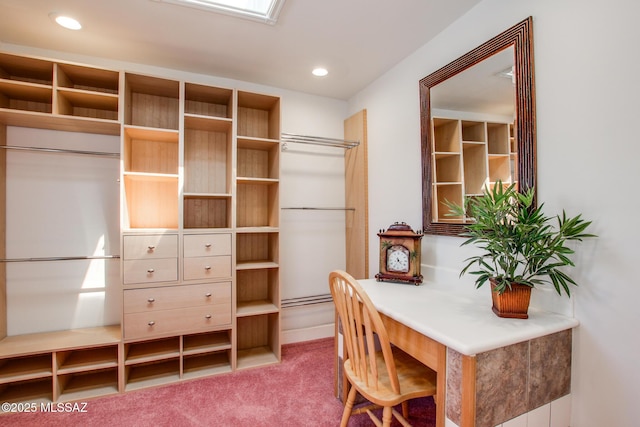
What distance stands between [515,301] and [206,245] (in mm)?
1966

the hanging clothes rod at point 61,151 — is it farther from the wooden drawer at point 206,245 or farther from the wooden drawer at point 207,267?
the wooden drawer at point 207,267

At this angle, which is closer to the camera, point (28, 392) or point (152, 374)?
point (28, 392)

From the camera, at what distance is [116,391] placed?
209cm

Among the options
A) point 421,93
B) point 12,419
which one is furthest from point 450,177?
point 12,419

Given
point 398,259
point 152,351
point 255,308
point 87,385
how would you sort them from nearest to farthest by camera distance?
1. point 398,259
2. point 87,385
3. point 152,351
4. point 255,308

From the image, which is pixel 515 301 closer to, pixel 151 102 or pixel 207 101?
pixel 207 101

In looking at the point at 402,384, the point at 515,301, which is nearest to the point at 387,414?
the point at 402,384

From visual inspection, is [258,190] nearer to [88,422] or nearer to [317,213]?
[317,213]

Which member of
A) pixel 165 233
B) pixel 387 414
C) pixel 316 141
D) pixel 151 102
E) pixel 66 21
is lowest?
pixel 387 414

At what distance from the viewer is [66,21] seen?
190 centimetres

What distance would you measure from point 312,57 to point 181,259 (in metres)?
1.80

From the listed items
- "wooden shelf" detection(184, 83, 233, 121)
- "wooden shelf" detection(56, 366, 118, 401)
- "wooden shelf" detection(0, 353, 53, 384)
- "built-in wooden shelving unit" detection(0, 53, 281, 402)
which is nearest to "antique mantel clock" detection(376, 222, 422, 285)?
"built-in wooden shelving unit" detection(0, 53, 281, 402)

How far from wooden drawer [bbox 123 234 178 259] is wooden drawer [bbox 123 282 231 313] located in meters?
0.24

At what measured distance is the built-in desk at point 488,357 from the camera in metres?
1.05
